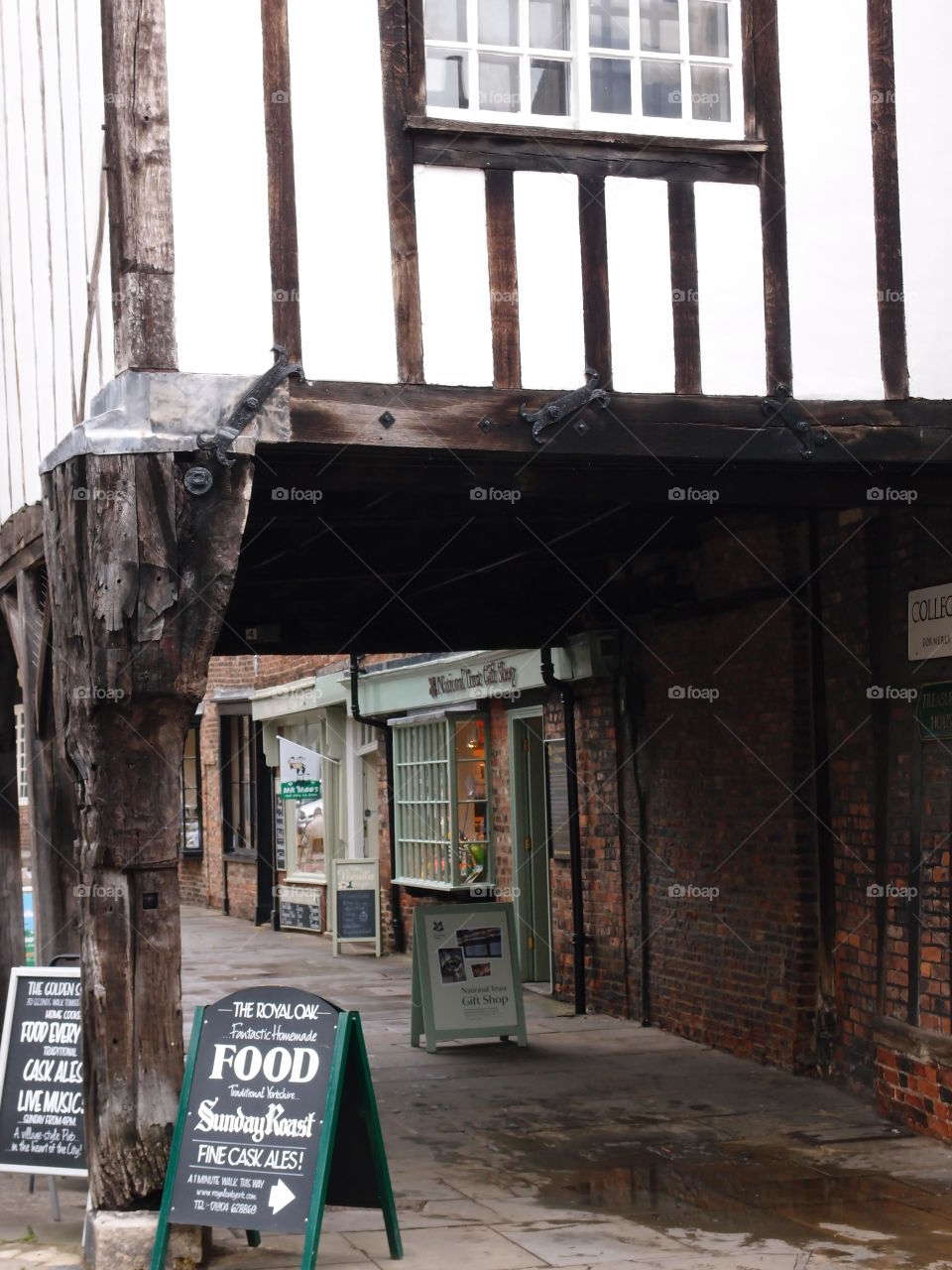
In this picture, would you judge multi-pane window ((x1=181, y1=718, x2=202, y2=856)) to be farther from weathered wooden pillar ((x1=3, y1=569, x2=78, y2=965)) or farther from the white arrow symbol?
the white arrow symbol

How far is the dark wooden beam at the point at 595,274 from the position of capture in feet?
22.9

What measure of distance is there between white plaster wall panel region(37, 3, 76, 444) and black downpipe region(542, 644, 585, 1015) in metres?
5.73

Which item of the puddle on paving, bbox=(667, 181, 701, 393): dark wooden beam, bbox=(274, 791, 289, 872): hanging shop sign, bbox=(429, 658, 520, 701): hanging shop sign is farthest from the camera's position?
bbox=(274, 791, 289, 872): hanging shop sign

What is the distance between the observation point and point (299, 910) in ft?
69.9


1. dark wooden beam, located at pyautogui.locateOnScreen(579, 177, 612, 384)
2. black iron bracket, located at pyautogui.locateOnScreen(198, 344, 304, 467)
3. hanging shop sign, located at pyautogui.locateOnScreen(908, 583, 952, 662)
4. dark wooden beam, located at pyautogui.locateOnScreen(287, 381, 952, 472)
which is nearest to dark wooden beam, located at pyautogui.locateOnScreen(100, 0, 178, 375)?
black iron bracket, located at pyautogui.locateOnScreen(198, 344, 304, 467)

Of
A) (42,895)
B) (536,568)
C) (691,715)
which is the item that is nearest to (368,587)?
(536,568)

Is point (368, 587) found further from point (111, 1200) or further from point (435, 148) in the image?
point (111, 1200)

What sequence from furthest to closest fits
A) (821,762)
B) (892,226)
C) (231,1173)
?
(821,762), (892,226), (231,1173)

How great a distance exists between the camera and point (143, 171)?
6.34 meters

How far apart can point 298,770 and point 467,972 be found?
30.9 ft

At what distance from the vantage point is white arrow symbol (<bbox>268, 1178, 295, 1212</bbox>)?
5930 mm

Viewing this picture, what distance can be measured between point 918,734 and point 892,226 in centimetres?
262

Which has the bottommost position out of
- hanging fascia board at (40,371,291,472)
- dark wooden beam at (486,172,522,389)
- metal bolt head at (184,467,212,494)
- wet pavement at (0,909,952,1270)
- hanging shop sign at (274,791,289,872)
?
wet pavement at (0,909,952,1270)

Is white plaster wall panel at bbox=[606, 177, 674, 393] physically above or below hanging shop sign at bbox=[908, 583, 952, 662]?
above
